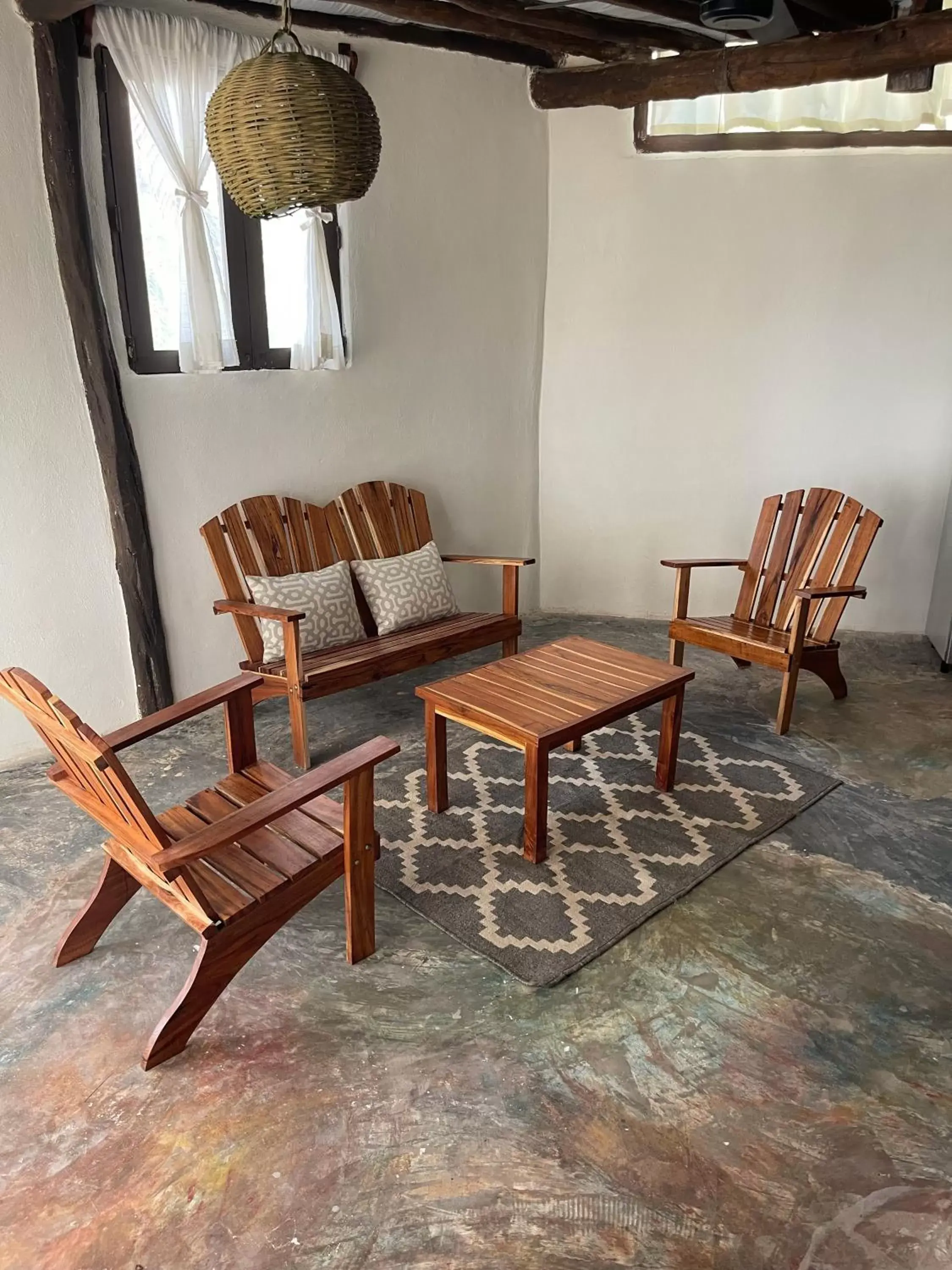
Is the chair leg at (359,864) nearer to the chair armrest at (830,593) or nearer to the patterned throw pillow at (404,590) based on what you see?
the patterned throw pillow at (404,590)

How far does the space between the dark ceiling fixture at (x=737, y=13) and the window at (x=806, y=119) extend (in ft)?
2.73

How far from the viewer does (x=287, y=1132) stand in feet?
6.07

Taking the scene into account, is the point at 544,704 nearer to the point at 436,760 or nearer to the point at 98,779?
the point at 436,760

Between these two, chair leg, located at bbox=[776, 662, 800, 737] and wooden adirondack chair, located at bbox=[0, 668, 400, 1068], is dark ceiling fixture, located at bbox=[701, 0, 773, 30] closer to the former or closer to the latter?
chair leg, located at bbox=[776, 662, 800, 737]

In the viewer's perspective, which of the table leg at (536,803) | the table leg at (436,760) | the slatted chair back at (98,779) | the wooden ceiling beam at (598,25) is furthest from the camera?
the wooden ceiling beam at (598,25)

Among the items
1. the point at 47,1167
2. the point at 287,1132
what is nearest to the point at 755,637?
the point at 287,1132

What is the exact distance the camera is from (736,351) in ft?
14.8

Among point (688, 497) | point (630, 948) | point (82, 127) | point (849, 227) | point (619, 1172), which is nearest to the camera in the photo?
point (619, 1172)

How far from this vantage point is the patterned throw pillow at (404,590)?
12.7 feet

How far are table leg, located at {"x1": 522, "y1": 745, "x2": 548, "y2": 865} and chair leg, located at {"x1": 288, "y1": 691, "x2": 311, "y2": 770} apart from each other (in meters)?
0.96

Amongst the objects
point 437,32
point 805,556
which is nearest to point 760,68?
point 437,32

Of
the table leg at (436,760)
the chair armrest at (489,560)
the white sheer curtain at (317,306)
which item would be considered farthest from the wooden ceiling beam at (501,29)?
the table leg at (436,760)

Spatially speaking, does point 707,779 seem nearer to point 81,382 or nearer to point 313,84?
point 313,84

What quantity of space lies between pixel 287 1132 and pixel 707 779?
194 centimetres
